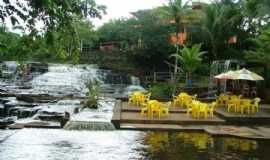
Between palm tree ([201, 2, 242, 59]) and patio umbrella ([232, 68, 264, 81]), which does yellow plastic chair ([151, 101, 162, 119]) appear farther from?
palm tree ([201, 2, 242, 59])

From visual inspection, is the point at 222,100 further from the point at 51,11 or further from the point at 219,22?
the point at 51,11

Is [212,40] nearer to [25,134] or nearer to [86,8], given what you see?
[25,134]

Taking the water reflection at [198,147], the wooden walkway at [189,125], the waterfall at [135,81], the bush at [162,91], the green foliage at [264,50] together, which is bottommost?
the water reflection at [198,147]

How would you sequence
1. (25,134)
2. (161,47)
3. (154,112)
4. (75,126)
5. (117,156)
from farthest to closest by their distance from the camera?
(161,47) → (154,112) → (75,126) → (25,134) → (117,156)

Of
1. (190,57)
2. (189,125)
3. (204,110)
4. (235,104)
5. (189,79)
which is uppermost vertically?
(190,57)

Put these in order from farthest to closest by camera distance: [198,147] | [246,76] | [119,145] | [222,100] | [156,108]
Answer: [222,100] → [246,76] → [156,108] → [198,147] → [119,145]

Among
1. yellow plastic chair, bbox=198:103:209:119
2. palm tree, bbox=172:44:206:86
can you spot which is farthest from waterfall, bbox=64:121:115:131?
palm tree, bbox=172:44:206:86

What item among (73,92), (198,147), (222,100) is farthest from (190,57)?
(198,147)

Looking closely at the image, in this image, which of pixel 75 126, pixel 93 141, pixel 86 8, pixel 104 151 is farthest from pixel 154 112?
pixel 86 8

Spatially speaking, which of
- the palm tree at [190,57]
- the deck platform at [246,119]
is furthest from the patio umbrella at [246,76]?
the palm tree at [190,57]

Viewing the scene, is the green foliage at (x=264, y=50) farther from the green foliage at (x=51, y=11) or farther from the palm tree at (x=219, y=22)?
the green foliage at (x=51, y=11)

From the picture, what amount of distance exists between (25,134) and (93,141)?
7.95 ft

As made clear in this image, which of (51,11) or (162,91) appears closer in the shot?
(51,11)

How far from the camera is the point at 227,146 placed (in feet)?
41.8
